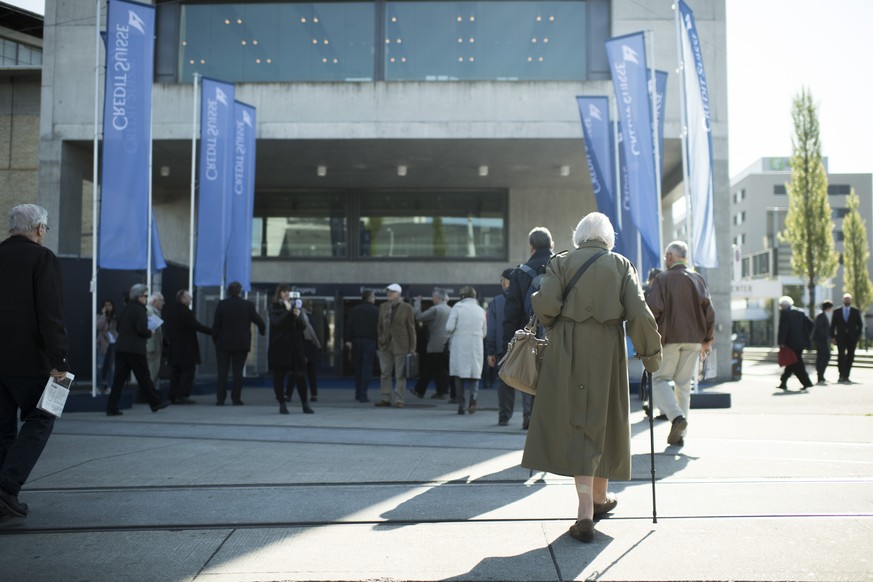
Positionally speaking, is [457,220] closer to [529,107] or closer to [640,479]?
[529,107]

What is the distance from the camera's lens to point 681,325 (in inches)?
322

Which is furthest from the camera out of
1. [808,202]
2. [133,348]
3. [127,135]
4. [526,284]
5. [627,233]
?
[808,202]

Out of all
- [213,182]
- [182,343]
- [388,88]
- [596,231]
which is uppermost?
[388,88]

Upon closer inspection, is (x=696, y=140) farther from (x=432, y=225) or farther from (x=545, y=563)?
(x=432, y=225)

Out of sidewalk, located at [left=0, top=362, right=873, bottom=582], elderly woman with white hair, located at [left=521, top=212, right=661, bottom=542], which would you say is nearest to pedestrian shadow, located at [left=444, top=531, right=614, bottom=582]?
sidewalk, located at [left=0, top=362, right=873, bottom=582]

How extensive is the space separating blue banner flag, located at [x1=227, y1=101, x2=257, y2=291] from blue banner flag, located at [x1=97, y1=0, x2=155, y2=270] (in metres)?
3.64

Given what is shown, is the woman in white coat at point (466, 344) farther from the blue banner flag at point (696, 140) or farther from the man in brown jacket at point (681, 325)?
the man in brown jacket at point (681, 325)

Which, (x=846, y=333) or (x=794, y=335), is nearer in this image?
(x=794, y=335)

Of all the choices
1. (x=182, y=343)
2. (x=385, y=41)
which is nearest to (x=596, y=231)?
(x=182, y=343)

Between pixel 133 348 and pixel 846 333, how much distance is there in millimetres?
14957

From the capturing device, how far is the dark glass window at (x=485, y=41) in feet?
61.2

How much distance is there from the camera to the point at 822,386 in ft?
56.7

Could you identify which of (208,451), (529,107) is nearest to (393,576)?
(208,451)

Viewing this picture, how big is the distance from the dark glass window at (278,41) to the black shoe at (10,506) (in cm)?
1495
